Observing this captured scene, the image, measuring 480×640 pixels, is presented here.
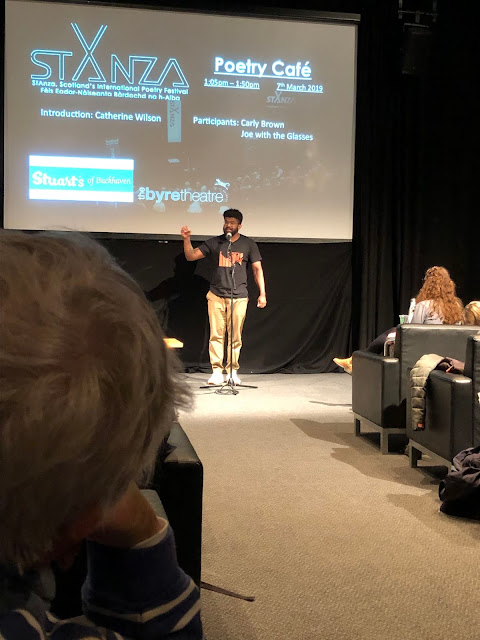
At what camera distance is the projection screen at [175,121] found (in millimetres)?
6465

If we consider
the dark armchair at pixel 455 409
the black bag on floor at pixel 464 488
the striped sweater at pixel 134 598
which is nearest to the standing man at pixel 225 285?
the dark armchair at pixel 455 409

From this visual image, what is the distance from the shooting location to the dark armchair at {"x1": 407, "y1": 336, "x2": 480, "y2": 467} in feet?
10.0

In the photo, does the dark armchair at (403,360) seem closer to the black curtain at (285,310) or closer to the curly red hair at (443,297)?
the curly red hair at (443,297)

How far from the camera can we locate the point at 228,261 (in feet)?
21.5

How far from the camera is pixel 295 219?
7.13m

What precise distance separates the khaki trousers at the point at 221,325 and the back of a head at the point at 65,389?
611 centimetres

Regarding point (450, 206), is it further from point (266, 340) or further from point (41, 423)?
point (41, 423)

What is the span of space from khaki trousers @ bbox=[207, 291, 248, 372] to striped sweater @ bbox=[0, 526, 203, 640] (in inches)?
237

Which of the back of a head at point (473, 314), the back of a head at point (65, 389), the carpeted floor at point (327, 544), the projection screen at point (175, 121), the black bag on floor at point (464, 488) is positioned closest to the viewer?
the back of a head at point (65, 389)

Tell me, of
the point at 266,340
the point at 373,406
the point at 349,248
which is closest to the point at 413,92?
Result: the point at 349,248

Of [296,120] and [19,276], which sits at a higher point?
[296,120]

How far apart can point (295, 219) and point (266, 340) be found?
1323mm

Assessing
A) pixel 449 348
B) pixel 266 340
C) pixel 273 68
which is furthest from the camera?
pixel 266 340

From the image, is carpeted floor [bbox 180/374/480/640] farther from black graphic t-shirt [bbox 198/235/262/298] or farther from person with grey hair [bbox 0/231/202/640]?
black graphic t-shirt [bbox 198/235/262/298]
